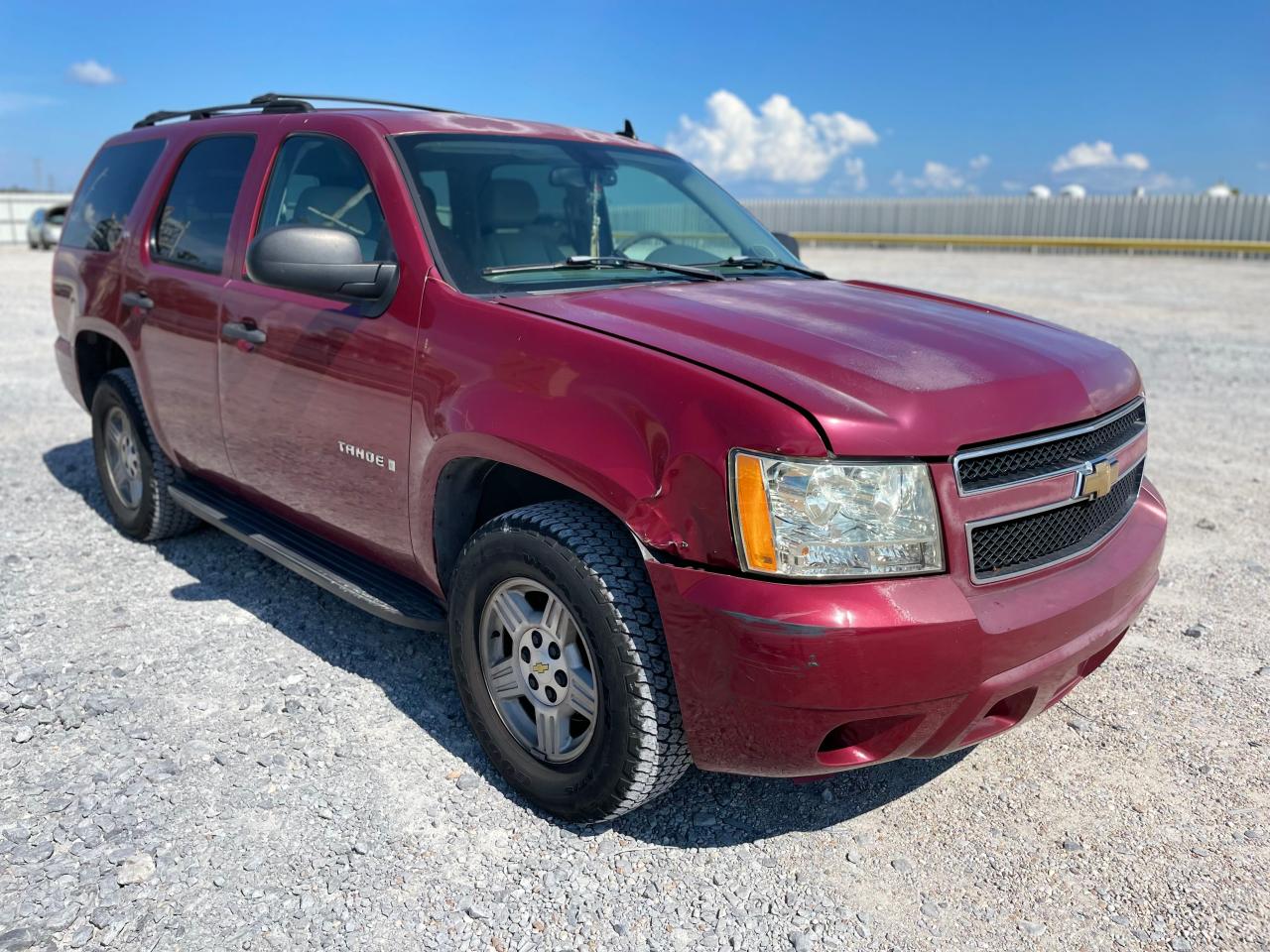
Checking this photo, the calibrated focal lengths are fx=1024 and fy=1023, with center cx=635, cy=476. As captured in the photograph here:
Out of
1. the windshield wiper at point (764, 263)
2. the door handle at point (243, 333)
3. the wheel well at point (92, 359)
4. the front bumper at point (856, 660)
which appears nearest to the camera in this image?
the front bumper at point (856, 660)

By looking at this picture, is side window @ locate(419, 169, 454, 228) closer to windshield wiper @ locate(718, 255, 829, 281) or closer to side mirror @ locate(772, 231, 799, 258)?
windshield wiper @ locate(718, 255, 829, 281)

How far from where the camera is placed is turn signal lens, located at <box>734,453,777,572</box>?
230 cm

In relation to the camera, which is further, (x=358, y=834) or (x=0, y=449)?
(x=0, y=449)

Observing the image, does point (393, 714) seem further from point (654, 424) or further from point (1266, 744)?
point (1266, 744)

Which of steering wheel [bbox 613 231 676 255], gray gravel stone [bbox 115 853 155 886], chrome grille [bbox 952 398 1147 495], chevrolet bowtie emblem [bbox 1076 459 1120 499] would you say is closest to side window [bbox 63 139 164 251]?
steering wheel [bbox 613 231 676 255]

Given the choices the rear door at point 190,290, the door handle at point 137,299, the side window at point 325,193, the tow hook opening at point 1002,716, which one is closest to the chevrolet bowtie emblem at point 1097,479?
the tow hook opening at point 1002,716

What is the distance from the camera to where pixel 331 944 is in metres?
2.39

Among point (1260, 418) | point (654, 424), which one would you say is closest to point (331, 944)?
point (654, 424)

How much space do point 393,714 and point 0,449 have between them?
512cm

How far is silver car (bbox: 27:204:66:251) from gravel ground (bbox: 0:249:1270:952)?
29840 millimetres

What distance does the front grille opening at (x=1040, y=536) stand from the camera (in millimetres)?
2443

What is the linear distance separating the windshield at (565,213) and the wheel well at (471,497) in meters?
0.55

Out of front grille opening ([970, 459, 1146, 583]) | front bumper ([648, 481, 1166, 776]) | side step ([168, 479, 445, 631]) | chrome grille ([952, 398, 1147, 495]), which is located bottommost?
side step ([168, 479, 445, 631])

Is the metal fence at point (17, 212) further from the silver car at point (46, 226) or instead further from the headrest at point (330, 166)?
the headrest at point (330, 166)
